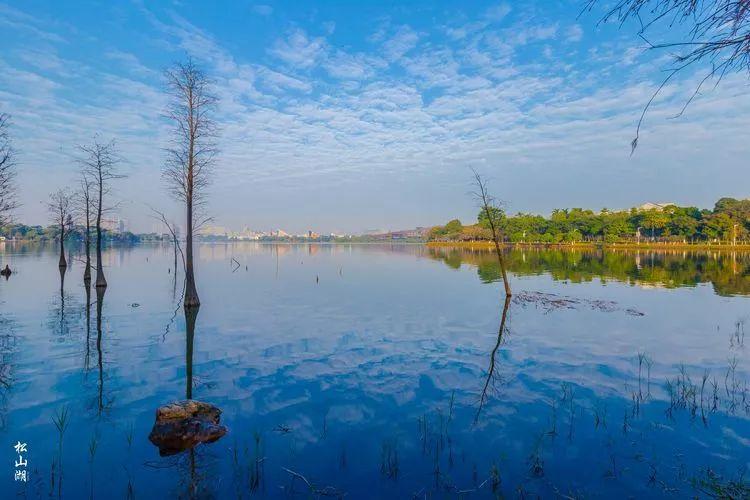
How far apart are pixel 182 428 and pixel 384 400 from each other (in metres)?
5.55

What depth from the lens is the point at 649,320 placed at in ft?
79.9

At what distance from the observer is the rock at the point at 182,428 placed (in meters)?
8.91

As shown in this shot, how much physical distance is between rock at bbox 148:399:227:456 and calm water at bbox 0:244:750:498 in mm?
298

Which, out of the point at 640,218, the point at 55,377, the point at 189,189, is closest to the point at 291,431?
the point at 55,377

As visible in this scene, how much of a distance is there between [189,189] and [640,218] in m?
183

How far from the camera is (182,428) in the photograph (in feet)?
30.0

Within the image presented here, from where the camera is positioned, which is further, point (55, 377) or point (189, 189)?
point (189, 189)

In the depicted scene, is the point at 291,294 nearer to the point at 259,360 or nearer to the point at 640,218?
the point at 259,360

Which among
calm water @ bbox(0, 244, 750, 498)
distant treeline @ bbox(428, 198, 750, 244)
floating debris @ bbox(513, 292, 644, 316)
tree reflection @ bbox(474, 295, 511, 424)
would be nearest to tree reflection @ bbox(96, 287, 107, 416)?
calm water @ bbox(0, 244, 750, 498)

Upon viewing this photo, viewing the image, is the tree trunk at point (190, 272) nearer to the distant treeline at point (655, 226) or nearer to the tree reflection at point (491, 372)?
the tree reflection at point (491, 372)

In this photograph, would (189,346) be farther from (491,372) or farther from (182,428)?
(491,372)

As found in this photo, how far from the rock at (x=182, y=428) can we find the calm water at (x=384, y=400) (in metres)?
0.30

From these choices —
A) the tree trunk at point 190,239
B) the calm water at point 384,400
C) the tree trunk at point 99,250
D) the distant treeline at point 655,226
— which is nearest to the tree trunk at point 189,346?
the calm water at point 384,400

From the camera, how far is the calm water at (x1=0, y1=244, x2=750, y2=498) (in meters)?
7.85
